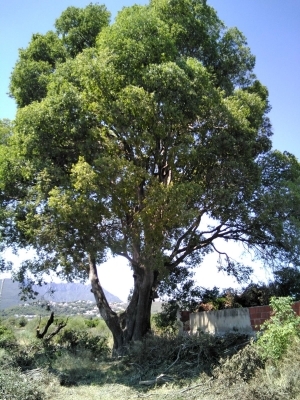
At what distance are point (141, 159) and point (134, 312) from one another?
4.79 m

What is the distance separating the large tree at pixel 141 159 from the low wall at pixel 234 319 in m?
1.70

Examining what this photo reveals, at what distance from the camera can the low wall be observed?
9.38 meters

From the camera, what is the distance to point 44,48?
1343cm

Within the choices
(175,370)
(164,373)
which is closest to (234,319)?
(175,370)

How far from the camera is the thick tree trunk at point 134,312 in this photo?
12.1 meters

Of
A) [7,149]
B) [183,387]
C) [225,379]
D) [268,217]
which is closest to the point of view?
[225,379]

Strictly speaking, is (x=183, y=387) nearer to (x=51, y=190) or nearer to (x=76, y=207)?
(x=76, y=207)

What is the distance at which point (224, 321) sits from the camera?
1107 centimetres

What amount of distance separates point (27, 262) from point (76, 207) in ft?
12.3

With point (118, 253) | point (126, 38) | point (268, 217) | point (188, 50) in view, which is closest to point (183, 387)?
→ point (118, 253)

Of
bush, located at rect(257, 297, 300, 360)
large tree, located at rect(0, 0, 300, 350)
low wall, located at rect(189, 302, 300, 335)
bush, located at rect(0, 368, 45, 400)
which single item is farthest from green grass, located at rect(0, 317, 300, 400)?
large tree, located at rect(0, 0, 300, 350)

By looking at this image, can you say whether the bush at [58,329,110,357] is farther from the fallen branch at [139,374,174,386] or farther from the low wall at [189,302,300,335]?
the fallen branch at [139,374,174,386]

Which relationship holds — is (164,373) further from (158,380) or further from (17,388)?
(17,388)

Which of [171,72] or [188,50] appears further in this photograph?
[188,50]
